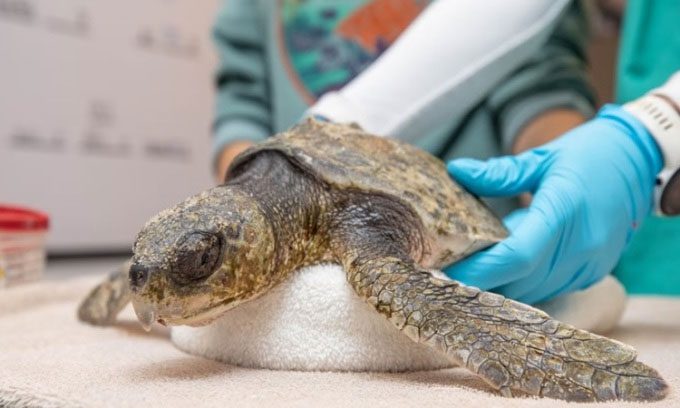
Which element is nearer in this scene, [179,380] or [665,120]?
[179,380]

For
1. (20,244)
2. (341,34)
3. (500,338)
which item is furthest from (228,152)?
(500,338)

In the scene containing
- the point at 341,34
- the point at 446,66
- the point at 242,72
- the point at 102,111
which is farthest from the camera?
the point at 102,111

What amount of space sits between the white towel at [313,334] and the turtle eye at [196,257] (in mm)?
106

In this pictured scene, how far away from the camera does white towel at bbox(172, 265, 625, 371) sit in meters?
0.71

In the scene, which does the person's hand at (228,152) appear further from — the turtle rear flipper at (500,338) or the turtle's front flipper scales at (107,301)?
→ the turtle rear flipper at (500,338)

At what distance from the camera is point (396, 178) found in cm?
82

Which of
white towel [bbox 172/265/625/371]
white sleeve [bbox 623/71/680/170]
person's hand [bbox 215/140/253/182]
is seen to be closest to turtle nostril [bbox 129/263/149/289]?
white towel [bbox 172/265/625/371]

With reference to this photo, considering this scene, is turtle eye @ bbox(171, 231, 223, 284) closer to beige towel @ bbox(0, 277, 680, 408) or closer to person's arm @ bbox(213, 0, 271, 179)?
beige towel @ bbox(0, 277, 680, 408)

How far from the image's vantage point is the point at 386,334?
0.71 m

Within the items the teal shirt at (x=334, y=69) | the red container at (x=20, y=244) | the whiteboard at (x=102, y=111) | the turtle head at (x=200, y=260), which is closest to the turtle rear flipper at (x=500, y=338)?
the turtle head at (x=200, y=260)

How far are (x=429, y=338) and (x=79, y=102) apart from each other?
251 centimetres

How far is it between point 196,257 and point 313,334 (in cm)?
16

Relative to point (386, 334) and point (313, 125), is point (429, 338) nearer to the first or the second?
point (386, 334)

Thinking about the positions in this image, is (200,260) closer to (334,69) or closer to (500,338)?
(500,338)
